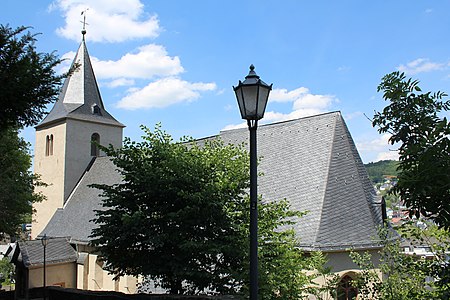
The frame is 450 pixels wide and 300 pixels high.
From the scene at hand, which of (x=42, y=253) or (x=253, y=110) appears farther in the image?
(x=42, y=253)

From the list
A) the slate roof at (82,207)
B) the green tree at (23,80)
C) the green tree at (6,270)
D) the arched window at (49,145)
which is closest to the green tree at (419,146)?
the green tree at (23,80)

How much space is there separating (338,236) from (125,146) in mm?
9668

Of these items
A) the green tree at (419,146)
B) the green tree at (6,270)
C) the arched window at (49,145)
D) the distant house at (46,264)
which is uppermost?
the arched window at (49,145)

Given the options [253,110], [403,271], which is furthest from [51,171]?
[253,110]

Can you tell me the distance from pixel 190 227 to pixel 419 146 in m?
7.19

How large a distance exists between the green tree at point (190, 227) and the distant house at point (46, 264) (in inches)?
638

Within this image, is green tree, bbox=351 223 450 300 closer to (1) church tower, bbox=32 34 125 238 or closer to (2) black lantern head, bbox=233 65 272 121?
(2) black lantern head, bbox=233 65 272 121

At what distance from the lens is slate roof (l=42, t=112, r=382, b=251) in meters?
18.0

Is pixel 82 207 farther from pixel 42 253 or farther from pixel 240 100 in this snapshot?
pixel 240 100

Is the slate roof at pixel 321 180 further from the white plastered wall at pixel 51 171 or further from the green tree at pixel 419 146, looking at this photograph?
the white plastered wall at pixel 51 171

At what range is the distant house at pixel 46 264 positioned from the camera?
25.7 m

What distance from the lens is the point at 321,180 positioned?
19.9 m

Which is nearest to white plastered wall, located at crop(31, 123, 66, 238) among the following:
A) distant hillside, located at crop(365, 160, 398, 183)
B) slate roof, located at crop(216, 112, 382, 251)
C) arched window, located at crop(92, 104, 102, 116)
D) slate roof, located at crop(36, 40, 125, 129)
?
slate roof, located at crop(36, 40, 125, 129)

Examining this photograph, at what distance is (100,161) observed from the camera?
34469 mm
